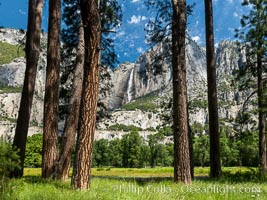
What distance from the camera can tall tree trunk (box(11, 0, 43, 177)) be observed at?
8562 mm

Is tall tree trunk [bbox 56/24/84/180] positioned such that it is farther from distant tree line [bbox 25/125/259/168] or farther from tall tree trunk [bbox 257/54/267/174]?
distant tree line [bbox 25/125/259/168]

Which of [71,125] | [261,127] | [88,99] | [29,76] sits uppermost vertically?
[29,76]

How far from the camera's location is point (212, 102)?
10078mm

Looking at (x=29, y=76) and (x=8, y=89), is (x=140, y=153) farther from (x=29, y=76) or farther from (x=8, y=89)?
(x=8, y=89)

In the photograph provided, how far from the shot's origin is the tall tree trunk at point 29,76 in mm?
8562

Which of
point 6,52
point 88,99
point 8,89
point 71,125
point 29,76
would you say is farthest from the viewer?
point 6,52

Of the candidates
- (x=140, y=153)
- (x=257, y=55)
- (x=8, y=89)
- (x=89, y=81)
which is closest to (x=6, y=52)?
(x=8, y=89)

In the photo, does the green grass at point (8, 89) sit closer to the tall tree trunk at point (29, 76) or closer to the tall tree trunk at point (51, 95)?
the tall tree trunk at point (29, 76)

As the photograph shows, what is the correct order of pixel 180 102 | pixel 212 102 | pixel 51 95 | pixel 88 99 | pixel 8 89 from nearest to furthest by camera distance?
pixel 88 99 < pixel 180 102 < pixel 51 95 < pixel 212 102 < pixel 8 89

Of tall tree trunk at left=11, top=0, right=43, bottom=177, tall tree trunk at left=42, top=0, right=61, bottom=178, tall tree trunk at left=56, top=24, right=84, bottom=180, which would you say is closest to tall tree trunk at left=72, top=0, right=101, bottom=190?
tall tree trunk at left=42, top=0, right=61, bottom=178

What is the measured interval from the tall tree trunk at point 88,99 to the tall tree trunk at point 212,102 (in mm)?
5900

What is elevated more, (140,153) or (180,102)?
(180,102)

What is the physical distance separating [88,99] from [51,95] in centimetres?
345

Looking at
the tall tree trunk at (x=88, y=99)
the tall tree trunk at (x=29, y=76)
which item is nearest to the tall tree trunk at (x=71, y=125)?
the tall tree trunk at (x=29, y=76)
